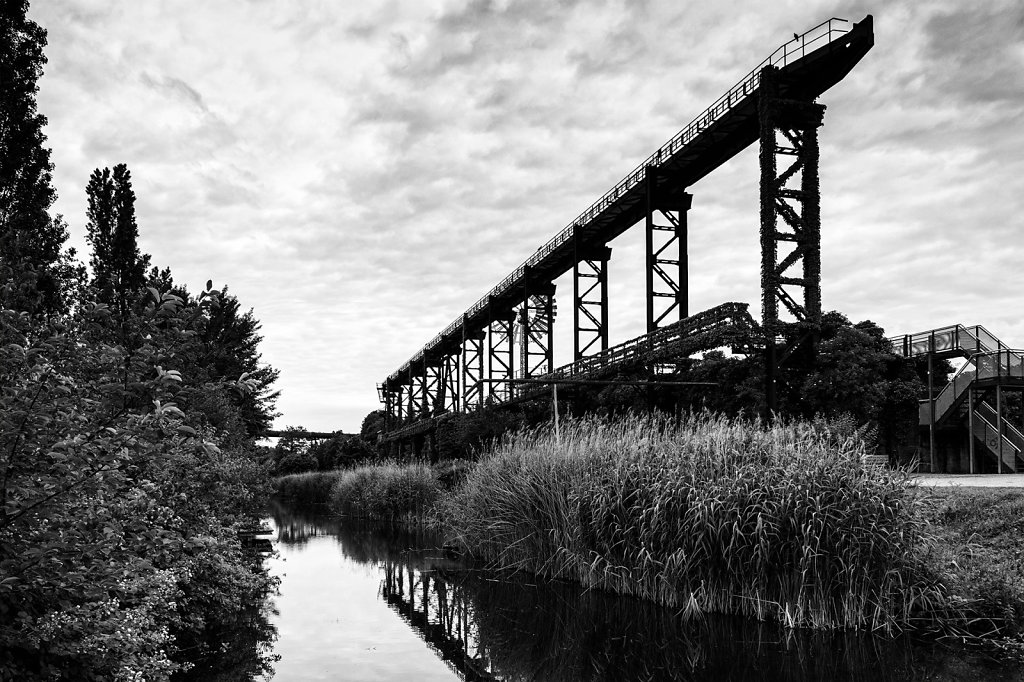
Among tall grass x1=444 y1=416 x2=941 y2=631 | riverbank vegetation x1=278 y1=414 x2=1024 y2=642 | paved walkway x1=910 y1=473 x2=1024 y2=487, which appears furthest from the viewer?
paved walkway x1=910 y1=473 x2=1024 y2=487

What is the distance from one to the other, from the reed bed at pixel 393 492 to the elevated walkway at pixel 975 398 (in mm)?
16493

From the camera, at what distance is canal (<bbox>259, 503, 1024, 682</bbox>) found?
8445mm

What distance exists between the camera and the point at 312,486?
48.4m

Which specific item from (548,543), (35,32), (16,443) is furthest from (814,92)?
(16,443)

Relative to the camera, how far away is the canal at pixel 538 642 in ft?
27.7

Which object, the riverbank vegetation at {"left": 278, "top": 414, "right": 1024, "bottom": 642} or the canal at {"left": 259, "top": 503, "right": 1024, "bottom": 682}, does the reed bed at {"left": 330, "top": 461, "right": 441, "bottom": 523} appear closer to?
the canal at {"left": 259, "top": 503, "right": 1024, "bottom": 682}

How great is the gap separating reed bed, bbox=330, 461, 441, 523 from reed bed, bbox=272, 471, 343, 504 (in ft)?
28.4

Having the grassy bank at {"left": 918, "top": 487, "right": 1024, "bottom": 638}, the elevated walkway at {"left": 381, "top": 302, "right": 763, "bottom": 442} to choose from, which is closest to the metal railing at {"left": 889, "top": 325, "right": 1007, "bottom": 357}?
the elevated walkway at {"left": 381, "top": 302, "right": 763, "bottom": 442}

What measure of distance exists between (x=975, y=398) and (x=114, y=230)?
97.1 ft

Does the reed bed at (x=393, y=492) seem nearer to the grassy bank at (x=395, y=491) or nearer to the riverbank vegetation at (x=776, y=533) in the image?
the grassy bank at (x=395, y=491)

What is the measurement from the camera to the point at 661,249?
36.1m

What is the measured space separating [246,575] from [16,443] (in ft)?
21.6

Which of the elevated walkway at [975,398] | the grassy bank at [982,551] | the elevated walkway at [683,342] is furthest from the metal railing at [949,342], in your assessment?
the grassy bank at [982,551]

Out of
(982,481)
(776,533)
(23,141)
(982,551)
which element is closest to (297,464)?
(23,141)
